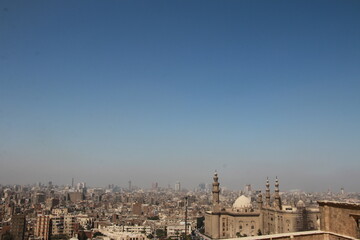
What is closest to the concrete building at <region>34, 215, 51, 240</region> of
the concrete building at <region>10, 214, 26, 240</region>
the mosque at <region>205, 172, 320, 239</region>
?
the concrete building at <region>10, 214, 26, 240</region>

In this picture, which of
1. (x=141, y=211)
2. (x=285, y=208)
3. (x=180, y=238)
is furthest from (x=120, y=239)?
(x=141, y=211)

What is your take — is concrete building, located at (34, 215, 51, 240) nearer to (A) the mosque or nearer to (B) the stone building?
(A) the mosque

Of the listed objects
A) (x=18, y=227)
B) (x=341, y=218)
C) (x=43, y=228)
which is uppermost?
(x=341, y=218)

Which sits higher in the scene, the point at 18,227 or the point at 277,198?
the point at 277,198

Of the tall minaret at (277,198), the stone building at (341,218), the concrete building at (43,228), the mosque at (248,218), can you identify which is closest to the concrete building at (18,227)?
the concrete building at (43,228)

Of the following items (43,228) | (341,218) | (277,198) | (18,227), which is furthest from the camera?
(43,228)

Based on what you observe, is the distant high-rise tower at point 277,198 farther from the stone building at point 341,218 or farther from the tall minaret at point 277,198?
the stone building at point 341,218

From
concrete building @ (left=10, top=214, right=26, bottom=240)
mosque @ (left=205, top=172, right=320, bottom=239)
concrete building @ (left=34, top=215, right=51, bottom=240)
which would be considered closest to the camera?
mosque @ (left=205, top=172, right=320, bottom=239)

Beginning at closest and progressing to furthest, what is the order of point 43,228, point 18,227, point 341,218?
point 341,218 → point 18,227 → point 43,228

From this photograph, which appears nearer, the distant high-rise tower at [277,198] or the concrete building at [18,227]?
the distant high-rise tower at [277,198]

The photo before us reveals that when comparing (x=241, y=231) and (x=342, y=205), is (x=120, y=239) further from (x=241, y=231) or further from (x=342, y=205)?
(x=342, y=205)

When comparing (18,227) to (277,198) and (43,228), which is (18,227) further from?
→ (277,198)

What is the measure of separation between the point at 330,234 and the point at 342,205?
0.51m

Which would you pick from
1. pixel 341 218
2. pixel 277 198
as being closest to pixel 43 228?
pixel 277 198
